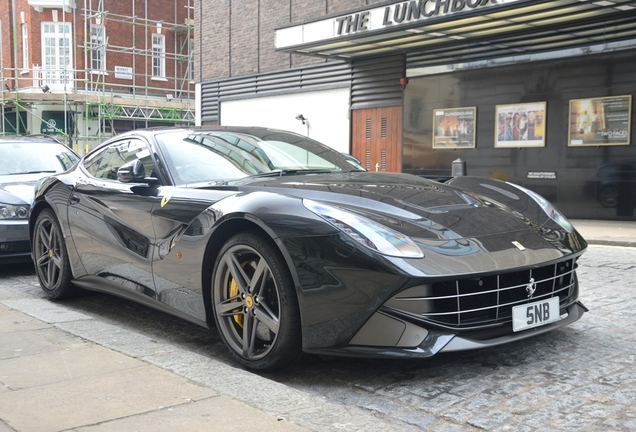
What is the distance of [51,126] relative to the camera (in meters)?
31.3

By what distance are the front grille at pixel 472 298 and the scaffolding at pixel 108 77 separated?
28.9 m

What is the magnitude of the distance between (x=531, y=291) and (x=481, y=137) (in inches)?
529

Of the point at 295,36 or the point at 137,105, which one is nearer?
the point at 295,36

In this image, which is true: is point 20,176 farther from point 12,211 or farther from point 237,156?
point 237,156

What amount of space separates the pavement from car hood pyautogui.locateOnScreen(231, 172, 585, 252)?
972 millimetres

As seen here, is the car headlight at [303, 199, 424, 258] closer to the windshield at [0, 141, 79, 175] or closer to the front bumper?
the front bumper

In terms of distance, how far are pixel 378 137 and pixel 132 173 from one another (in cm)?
1548

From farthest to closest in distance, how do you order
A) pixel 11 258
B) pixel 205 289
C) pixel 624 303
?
pixel 11 258 < pixel 624 303 < pixel 205 289

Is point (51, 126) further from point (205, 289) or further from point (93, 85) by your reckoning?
point (205, 289)

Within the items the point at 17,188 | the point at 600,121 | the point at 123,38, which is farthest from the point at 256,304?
the point at 123,38

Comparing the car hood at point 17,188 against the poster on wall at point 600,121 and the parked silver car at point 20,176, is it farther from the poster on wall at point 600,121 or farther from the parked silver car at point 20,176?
the poster on wall at point 600,121

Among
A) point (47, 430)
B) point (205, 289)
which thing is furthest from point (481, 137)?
point (47, 430)

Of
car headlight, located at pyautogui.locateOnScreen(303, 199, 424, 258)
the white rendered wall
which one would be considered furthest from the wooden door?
car headlight, located at pyautogui.locateOnScreen(303, 199, 424, 258)

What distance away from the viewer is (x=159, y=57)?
35750 millimetres
